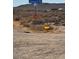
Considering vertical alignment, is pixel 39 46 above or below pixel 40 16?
below

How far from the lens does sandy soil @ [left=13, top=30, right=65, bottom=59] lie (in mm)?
2410

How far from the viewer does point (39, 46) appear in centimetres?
242

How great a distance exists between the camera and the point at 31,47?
2.42 metres

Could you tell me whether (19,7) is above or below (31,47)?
above

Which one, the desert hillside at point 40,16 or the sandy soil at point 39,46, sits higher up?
the desert hillside at point 40,16

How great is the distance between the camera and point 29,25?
8.00ft

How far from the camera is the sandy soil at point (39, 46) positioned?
241cm

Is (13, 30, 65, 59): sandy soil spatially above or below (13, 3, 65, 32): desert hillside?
below
